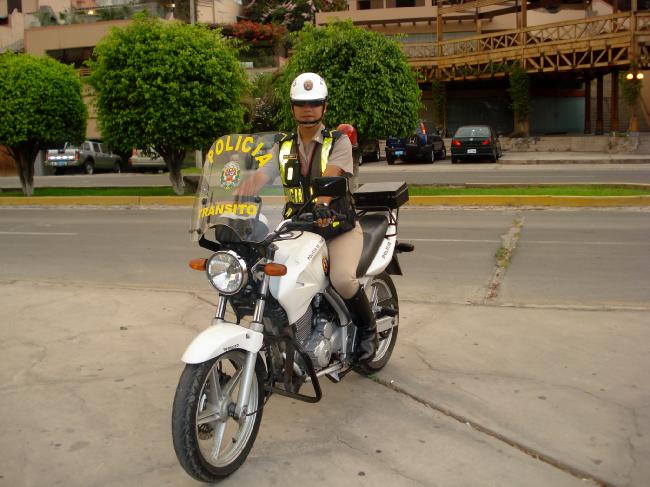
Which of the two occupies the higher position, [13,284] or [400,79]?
[400,79]

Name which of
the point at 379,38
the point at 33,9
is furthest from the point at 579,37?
the point at 33,9

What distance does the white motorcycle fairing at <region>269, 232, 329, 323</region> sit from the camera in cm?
389

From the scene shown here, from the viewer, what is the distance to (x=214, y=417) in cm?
370

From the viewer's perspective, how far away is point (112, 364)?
5477 millimetres

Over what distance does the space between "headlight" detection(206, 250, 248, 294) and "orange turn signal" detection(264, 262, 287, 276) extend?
0.10m

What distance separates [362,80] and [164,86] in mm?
4506

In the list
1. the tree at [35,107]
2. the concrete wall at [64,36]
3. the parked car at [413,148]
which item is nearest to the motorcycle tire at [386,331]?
the tree at [35,107]

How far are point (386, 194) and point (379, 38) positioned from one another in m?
13.4

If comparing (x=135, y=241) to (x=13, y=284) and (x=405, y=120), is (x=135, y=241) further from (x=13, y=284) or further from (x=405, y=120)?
(x=405, y=120)

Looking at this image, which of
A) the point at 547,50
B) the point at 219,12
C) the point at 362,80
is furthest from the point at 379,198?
the point at 219,12

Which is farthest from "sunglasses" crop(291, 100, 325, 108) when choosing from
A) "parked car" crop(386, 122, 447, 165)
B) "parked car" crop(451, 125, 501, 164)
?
"parked car" crop(386, 122, 447, 165)

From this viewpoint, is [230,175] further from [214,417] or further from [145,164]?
[145,164]

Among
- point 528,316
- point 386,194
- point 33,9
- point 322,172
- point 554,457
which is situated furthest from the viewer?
point 33,9

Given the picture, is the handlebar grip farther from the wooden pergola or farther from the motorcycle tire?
the wooden pergola
